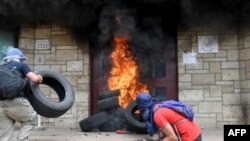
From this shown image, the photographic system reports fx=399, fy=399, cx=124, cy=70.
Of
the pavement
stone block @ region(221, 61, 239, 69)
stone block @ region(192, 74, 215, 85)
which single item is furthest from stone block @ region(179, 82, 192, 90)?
the pavement

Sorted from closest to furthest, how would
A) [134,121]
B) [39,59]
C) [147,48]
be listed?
[134,121] < [147,48] < [39,59]

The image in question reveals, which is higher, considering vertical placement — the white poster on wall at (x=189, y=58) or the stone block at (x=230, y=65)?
the white poster on wall at (x=189, y=58)

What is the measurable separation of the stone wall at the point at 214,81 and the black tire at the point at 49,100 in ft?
11.3

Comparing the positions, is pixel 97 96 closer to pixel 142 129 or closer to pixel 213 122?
pixel 142 129

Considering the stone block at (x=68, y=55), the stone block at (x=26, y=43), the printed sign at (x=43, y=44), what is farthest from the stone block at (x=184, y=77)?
the stone block at (x=26, y=43)

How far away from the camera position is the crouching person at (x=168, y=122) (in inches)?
163

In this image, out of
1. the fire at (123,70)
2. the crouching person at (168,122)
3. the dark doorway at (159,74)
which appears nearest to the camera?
the crouching person at (168,122)

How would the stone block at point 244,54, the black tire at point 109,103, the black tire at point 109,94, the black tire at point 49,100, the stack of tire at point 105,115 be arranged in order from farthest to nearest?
1. the stone block at point 244,54
2. the black tire at point 109,94
3. the black tire at point 109,103
4. the stack of tire at point 105,115
5. the black tire at point 49,100

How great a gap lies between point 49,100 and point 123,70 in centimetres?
346

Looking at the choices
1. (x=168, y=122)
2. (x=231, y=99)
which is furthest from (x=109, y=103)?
(x=168, y=122)

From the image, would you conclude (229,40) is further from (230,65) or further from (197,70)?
(197,70)

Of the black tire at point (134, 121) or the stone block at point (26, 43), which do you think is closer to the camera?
the black tire at point (134, 121)

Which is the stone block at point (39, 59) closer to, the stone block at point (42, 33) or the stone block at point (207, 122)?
the stone block at point (42, 33)

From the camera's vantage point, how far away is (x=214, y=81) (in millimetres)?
9453
